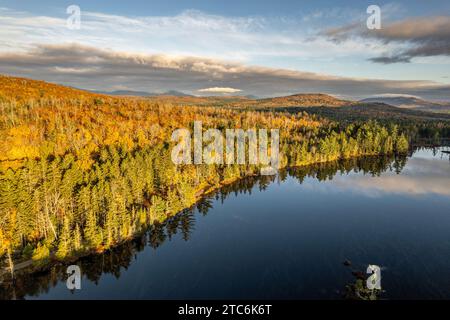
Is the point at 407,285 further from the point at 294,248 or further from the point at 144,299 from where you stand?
the point at 144,299

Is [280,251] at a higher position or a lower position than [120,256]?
lower

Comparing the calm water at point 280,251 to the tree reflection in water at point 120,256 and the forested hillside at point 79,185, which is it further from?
the forested hillside at point 79,185

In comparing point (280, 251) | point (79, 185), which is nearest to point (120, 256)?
point (79, 185)

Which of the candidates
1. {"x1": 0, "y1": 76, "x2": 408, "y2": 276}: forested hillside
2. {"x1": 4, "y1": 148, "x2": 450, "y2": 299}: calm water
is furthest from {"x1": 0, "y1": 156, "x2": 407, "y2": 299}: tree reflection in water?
{"x1": 0, "y1": 76, "x2": 408, "y2": 276}: forested hillside

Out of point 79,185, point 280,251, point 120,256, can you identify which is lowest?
point 280,251

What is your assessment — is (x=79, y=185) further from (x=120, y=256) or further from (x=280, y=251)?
(x=280, y=251)

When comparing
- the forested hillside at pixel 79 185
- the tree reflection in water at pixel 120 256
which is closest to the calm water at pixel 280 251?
the tree reflection in water at pixel 120 256

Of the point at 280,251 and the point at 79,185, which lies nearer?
the point at 280,251

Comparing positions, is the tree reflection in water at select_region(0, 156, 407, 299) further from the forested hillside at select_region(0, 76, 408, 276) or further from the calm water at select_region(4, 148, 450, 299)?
the forested hillside at select_region(0, 76, 408, 276)

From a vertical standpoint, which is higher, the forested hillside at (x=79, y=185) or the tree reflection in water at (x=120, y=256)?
the forested hillside at (x=79, y=185)
